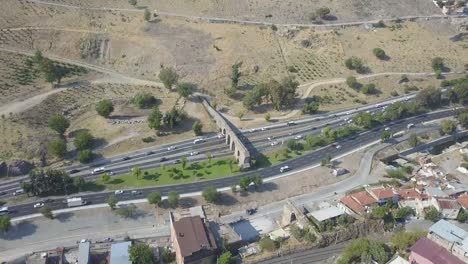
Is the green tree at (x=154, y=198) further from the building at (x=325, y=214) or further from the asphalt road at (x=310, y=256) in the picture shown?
the building at (x=325, y=214)

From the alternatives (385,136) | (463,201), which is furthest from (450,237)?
(385,136)

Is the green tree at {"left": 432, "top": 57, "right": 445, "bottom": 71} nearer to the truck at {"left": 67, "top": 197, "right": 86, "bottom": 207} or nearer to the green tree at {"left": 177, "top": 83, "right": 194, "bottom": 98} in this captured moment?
the green tree at {"left": 177, "top": 83, "right": 194, "bottom": 98}

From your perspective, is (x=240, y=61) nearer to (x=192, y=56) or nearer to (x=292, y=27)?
(x=192, y=56)

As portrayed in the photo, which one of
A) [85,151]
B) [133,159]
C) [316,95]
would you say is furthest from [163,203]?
[316,95]

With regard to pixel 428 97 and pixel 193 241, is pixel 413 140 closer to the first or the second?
pixel 428 97

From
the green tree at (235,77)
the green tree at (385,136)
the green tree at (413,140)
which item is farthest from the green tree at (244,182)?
the green tree at (413,140)

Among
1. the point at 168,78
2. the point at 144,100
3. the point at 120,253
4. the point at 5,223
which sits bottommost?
the point at 120,253
